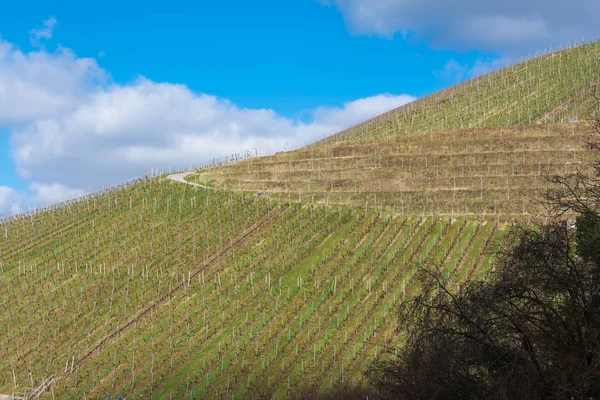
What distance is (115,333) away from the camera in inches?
1827

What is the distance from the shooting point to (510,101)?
98812mm

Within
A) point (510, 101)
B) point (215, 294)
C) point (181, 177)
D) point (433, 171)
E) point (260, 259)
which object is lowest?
point (215, 294)

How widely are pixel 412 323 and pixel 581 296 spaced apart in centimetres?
422

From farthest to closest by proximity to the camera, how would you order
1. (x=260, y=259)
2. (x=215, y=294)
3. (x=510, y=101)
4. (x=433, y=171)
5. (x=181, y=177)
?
(x=510, y=101), (x=181, y=177), (x=433, y=171), (x=260, y=259), (x=215, y=294)

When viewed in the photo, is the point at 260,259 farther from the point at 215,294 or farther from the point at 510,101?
the point at 510,101

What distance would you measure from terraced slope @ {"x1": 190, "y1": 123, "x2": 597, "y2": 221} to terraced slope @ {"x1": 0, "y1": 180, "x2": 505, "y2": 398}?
331 centimetres

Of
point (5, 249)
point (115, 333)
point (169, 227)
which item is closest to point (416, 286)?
point (115, 333)

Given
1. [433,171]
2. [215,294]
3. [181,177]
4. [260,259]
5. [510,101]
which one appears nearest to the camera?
[215,294]

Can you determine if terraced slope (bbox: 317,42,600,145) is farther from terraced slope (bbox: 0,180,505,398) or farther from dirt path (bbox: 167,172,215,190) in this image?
terraced slope (bbox: 0,180,505,398)

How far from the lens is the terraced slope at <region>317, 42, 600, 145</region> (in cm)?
8758

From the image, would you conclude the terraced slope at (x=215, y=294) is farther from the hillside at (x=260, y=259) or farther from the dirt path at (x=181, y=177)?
the dirt path at (x=181, y=177)

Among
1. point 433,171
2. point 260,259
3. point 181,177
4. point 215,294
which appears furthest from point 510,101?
point 215,294

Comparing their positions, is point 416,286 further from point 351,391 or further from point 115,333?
point 115,333

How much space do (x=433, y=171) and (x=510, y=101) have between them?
144ft
